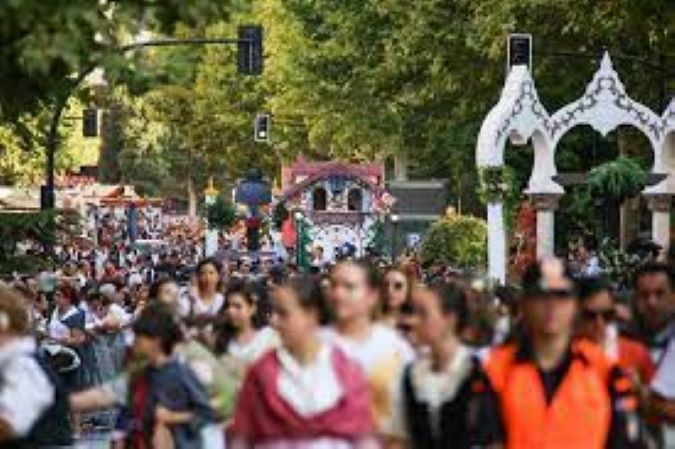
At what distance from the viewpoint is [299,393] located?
371 inches

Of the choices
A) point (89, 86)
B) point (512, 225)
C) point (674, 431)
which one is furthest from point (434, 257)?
point (674, 431)

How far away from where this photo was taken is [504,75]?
53250 millimetres

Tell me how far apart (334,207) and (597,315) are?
62.8m

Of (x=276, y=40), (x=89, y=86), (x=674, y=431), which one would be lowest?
(x=674, y=431)

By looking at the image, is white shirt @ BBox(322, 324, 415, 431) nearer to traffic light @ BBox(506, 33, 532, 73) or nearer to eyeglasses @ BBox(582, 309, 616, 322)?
eyeglasses @ BBox(582, 309, 616, 322)

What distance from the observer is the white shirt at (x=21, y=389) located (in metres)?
10.6

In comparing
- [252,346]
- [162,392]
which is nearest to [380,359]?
[162,392]

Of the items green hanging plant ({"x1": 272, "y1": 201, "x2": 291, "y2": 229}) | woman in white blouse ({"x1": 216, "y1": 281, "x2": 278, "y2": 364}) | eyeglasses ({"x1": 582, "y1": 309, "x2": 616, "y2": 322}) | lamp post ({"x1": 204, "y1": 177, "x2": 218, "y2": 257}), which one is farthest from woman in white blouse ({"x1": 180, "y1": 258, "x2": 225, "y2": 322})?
green hanging plant ({"x1": 272, "y1": 201, "x2": 291, "y2": 229})

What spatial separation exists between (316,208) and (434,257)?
94.9 ft

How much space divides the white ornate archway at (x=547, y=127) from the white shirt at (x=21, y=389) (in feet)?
105

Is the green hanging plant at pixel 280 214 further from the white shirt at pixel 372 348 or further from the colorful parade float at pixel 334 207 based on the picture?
the white shirt at pixel 372 348

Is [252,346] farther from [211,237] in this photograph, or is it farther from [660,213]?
[211,237]

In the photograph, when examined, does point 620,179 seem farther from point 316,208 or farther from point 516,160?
point 316,208

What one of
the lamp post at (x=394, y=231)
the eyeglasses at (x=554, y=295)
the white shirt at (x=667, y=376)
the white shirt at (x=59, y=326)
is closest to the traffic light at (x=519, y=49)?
the white shirt at (x=59, y=326)
